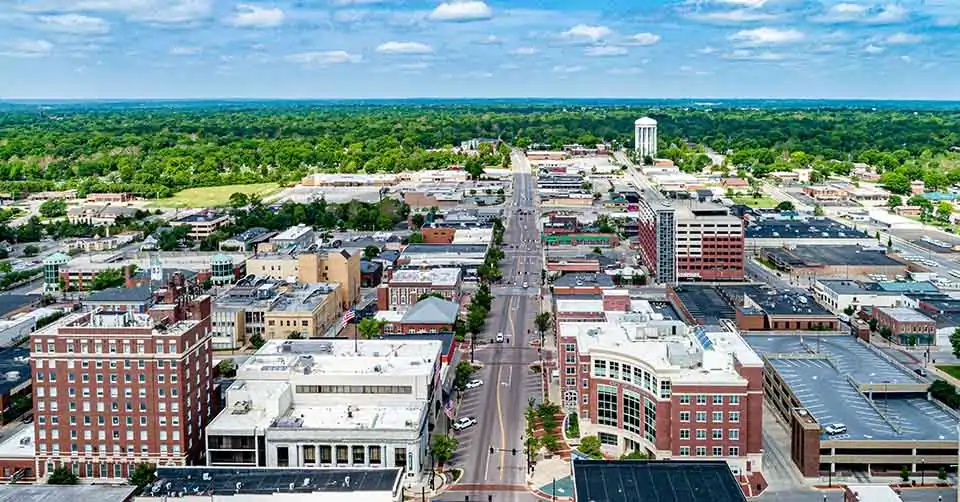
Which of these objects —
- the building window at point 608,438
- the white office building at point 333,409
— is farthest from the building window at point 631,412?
the white office building at point 333,409

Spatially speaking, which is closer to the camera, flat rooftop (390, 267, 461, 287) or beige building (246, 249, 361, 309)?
flat rooftop (390, 267, 461, 287)

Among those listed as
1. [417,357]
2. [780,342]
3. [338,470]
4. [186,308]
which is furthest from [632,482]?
[780,342]

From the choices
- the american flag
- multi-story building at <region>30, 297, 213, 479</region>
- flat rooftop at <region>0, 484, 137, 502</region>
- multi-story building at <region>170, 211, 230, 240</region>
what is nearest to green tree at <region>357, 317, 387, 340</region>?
the american flag

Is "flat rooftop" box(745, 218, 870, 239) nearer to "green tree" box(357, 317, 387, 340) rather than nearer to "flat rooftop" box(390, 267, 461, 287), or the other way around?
"flat rooftop" box(390, 267, 461, 287)

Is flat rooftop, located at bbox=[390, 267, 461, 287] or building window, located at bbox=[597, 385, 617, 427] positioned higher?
flat rooftop, located at bbox=[390, 267, 461, 287]

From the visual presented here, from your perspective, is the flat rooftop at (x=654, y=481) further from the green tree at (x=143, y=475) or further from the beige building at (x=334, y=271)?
the beige building at (x=334, y=271)
